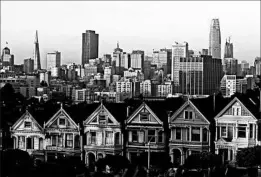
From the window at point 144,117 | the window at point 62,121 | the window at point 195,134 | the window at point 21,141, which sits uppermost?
the window at point 144,117

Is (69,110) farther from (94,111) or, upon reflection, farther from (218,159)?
(218,159)

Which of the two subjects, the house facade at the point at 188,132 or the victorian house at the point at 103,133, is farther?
the victorian house at the point at 103,133

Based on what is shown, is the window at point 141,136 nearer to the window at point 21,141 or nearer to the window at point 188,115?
the window at point 188,115

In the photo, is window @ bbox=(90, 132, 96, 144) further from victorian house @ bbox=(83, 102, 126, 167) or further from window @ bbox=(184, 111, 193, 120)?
window @ bbox=(184, 111, 193, 120)

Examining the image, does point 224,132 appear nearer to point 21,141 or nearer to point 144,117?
point 144,117

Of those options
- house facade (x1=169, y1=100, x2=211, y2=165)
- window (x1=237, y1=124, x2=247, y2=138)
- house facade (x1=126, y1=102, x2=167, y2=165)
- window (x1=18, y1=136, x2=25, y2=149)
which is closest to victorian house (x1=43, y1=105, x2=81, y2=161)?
window (x1=18, y1=136, x2=25, y2=149)

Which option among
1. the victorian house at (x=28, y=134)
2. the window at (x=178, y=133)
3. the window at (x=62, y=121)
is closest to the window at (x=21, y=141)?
the victorian house at (x=28, y=134)

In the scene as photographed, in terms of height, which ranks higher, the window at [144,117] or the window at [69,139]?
the window at [144,117]
